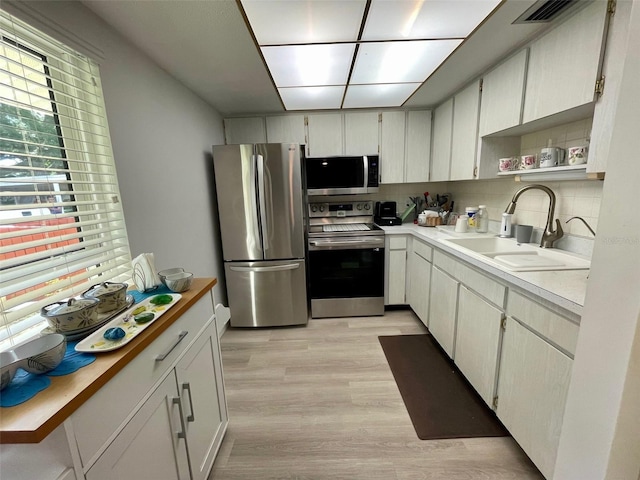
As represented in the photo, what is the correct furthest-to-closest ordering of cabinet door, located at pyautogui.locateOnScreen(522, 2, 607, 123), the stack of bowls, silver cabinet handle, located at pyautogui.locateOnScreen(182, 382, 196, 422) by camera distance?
cabinet door, located at pyautogui.locateOnScreen(522, 2, 607, 123) → silver cabinet handle, located at pyautogui.locateOnScreen(182, 382, 196, 422) → the stack of bowls

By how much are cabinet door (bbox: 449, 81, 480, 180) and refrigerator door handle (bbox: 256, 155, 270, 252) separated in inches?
69.0

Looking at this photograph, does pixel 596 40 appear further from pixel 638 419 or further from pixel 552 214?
pixel 638 419

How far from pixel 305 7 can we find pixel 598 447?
1.94 metres

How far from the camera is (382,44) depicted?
158 cm

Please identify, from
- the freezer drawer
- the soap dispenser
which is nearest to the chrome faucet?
the soap dispenser

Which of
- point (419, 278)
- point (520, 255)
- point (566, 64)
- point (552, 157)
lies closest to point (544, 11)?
point (566, 64)

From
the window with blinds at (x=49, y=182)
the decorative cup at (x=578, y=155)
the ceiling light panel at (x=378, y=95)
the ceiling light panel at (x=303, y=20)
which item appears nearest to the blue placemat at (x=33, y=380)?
the window with blinds at (x=49, y=182)

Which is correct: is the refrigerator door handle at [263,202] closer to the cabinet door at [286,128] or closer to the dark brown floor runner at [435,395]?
the cabinet door at [286,128]

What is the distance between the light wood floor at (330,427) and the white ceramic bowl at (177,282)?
96 cm

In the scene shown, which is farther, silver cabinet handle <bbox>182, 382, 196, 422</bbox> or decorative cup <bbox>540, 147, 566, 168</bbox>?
decorative cup <bbox>540, 147, 566, 168</bbox>

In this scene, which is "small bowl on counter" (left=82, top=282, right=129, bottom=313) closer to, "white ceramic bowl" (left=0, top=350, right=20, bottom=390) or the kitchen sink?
"white ceramic bowl" (left=0, top=350, right=20, bottom=390)

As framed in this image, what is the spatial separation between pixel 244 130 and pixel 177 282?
2.17m

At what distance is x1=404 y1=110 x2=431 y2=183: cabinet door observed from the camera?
284 cm

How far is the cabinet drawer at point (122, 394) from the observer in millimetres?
619
